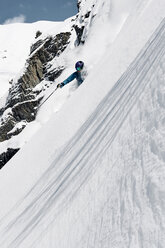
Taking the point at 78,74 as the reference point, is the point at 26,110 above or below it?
above

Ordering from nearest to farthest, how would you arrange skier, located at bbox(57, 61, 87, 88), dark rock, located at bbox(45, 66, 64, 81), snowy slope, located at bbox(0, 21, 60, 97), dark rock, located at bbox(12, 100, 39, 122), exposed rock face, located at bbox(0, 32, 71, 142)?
skier, located at bbox(57, 61, 87, 88) < dark rock, located at bbox(45, 66, 64, 81) < dark rock, located at bbox(12, 100, 39, 122) < exposed rock face, located at bbox(0, 32, 71, 142) < snowy slope, located at bbox(0, 21, 60, 97)

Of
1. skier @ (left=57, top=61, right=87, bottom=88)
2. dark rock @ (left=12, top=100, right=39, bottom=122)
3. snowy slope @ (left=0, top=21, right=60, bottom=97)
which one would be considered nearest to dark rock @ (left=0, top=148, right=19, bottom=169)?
dark rock @ (left=12, top=100, right=39, bottom=122)

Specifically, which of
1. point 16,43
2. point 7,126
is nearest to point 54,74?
point 7,126

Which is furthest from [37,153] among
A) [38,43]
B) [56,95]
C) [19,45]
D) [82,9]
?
[19,45]

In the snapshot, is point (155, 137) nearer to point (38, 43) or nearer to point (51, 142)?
point (51, 142)

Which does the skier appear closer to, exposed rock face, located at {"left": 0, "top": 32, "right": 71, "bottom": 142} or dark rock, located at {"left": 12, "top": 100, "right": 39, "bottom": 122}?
exposed rock face, located at {"left": 0, "top": 32, "right": 71, "bottom": 142}

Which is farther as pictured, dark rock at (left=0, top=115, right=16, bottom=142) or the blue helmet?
dark rock at (left=0, top=115, right=16, bottom=142)

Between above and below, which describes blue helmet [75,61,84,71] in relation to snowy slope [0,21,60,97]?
below

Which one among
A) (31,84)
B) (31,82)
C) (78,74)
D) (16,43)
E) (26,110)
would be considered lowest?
(78,74)

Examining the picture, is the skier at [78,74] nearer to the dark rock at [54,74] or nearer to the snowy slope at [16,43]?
the dark rock at [54,74]

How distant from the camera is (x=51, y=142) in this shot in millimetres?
8547

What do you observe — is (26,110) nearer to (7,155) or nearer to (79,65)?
(7,155)

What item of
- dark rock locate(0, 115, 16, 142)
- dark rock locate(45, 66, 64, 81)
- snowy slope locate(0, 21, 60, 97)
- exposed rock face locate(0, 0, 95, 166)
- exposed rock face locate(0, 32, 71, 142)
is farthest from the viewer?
snowy slope locate(0, 21, 60, 97)

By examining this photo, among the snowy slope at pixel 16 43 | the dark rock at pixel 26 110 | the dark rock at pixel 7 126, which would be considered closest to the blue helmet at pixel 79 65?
the dark rock at pixel 26 110
